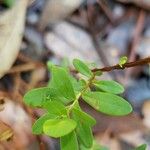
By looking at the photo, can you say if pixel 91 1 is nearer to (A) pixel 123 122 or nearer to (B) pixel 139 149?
(A) pixel 123 122

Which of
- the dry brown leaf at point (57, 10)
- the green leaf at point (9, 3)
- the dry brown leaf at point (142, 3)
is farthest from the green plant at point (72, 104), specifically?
the dry brown leaf at point (142, 3)

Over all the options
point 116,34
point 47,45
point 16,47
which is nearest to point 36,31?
point 47,45

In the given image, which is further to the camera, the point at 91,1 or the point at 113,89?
the point at 91,1

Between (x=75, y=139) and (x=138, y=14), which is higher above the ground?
(x=75, y=139)

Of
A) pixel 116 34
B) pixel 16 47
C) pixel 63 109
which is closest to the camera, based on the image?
pixel 63 109

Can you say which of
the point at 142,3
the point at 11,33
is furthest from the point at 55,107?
the point at 142,3

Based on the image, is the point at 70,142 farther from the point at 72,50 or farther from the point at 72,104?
the point at 72,50

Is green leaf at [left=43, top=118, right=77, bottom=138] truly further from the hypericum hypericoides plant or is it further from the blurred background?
the blurred background
